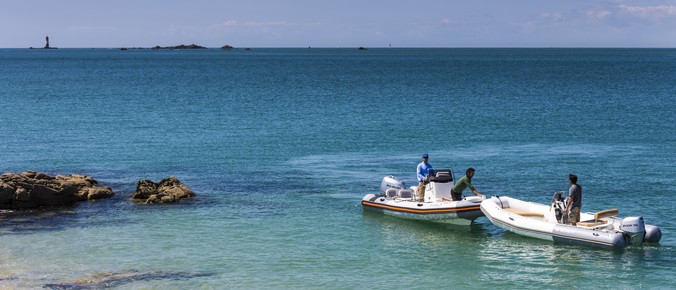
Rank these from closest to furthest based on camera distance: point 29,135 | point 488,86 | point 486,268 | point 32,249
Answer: point 486,268 → point 32,249 → point 29,135 → point 488,86

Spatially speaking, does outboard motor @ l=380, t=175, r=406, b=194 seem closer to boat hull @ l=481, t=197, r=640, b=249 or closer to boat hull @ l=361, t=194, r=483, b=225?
boat hull @ l=361, t=194, r=483, b=225

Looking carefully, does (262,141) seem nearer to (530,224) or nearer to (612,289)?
(530,224)

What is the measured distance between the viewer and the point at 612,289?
64.3ft

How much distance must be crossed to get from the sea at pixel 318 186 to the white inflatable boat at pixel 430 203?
330mm

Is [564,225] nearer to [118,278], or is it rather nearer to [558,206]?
[558,206]

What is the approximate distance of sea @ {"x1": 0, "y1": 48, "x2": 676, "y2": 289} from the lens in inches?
824

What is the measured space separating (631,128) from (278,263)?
34178 mm

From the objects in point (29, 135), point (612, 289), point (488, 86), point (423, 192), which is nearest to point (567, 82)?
point (488, 86)

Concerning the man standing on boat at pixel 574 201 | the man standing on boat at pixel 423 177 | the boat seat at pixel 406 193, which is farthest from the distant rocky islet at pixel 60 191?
the man standing on boat at pixel 574 201

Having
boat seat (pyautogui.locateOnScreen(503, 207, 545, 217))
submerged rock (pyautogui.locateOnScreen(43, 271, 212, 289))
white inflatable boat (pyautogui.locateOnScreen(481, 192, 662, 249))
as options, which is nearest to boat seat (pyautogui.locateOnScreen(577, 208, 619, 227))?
white inflatable boat (pyautogui.locateOnScreen(481, 192, 662, 249))

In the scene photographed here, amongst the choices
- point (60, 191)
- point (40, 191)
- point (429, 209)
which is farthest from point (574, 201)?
point (40, 191)

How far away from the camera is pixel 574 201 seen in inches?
912

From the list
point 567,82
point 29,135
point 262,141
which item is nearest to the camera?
point 262,141

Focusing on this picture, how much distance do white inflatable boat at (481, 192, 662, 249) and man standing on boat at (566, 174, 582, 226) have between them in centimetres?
21
